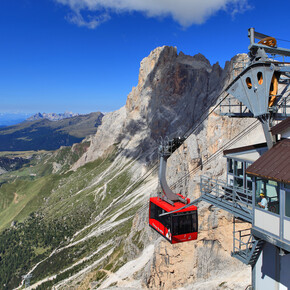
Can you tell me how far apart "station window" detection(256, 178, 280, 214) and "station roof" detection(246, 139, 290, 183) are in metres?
0.75

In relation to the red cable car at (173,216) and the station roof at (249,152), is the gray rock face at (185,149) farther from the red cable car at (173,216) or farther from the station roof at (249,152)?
the station roof at (249,152)

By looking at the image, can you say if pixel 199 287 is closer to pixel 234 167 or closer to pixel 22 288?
pixel 234 167

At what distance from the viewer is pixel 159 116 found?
168250 millimetres

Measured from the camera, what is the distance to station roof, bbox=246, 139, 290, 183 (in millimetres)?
13094

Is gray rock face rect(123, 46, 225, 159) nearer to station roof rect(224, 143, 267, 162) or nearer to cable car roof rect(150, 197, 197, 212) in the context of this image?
cable car roof rect(150, 197, 197, 212)

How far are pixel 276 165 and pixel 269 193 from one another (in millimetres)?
1744

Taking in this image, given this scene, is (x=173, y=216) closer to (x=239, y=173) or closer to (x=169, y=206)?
(x=169, y=206)

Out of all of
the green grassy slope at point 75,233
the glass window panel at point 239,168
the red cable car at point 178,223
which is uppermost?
the glass window panel at point 239,168

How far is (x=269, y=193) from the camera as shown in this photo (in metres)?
14.6

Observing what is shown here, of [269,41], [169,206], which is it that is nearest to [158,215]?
[169,206]

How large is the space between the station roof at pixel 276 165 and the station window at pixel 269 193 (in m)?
0.75

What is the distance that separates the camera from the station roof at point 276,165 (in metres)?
13.1

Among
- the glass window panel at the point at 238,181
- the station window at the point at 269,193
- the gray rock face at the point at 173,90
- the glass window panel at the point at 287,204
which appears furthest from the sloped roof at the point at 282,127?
the gray rock face at the point at 173,90

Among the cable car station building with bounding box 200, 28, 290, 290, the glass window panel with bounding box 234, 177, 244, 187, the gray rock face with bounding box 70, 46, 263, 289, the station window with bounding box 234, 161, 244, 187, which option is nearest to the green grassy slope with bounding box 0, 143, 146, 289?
the gray rock face with bounding box 70, 46, 263, 289
